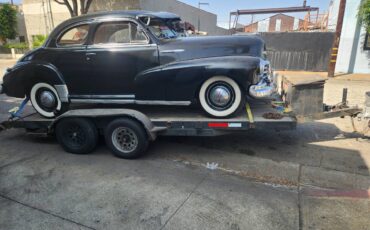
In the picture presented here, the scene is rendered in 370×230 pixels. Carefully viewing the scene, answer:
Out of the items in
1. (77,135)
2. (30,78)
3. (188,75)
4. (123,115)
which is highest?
(188,75)

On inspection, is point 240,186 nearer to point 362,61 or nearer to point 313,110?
point 313,110

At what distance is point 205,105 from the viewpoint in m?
4.71

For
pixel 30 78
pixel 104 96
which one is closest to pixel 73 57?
pixel 104 96

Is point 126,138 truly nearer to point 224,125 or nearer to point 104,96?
point 104,96

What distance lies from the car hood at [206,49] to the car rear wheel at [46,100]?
88.2 inches

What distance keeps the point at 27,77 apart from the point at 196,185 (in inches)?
149

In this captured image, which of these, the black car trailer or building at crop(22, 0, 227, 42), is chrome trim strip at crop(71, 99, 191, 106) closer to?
the black car trailer

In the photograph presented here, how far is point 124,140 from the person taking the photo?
193 inches

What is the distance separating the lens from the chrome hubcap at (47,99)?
5449 millimetres

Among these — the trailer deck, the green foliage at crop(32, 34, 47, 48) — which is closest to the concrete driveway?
the trailer deck

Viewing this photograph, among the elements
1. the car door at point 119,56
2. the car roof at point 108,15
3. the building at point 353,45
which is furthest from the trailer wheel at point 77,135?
the building at point 353,45

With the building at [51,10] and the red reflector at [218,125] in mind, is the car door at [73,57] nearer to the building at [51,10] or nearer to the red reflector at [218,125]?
the red reflector at [218,125]

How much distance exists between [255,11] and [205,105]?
29.9 metres

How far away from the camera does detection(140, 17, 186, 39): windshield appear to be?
4930mm
